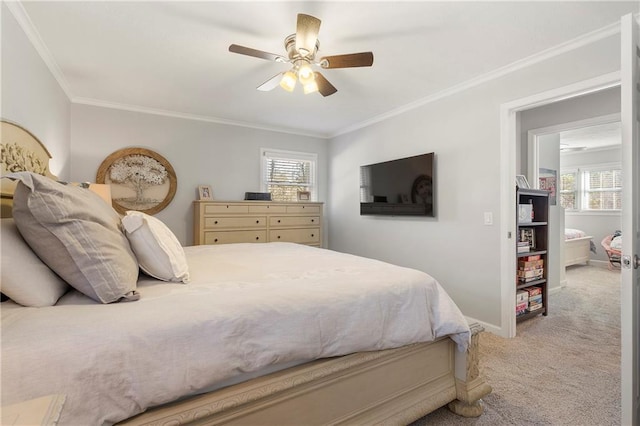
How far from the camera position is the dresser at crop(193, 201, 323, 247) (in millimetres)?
3869

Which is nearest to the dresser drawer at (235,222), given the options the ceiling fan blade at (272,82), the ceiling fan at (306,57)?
the ceiling fan blade at (272,82)

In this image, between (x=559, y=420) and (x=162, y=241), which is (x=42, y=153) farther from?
(x=559, y=420)

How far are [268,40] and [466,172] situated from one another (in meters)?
2.27

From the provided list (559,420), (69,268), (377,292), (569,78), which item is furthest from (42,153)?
(569,78)

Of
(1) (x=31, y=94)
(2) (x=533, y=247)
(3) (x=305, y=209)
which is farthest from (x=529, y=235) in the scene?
(1) (x=31, y=94)

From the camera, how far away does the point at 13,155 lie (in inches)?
72.1

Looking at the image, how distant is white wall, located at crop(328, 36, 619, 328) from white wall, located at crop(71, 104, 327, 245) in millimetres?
1902

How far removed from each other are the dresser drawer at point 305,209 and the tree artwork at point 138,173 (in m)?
1.74

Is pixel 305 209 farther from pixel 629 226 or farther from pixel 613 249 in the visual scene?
pixel 613 249

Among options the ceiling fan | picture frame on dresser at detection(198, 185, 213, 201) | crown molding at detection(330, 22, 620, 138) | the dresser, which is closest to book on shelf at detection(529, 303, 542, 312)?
crown molding at detection(330, 22, 620, 138)

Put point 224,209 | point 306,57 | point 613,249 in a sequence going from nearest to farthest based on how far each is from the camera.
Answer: point 306,57 → point 224,209 → point 613,249

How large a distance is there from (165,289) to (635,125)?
2171mm

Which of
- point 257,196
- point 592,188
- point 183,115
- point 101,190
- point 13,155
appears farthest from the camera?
point 592,188

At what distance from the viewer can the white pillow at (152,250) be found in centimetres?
144
